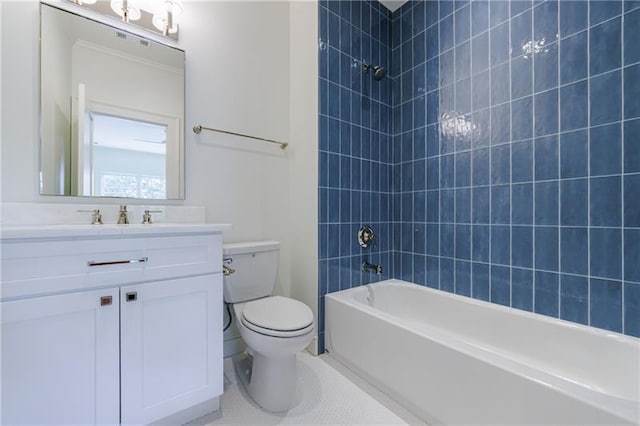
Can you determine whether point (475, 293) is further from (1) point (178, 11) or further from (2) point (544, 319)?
(1) point (178, 11)

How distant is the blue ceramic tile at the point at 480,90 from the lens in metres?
1.66

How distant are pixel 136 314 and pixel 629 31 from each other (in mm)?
2362

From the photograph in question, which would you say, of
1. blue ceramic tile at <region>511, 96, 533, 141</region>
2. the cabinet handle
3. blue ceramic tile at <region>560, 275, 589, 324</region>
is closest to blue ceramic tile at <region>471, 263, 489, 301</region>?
blue ceramic tile at <region>560, 275, 589, 324</region>

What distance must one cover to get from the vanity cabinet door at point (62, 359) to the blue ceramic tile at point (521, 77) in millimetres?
2147

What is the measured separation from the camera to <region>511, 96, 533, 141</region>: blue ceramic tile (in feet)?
4.85

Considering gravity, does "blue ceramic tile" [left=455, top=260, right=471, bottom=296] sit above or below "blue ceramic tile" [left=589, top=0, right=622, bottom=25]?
below

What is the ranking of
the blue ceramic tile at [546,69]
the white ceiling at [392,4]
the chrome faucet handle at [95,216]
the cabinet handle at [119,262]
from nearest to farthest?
the cabinet handle at [119,262]
the chrome faucet handle at [95,216]
the blue ceramic tile at [546,69]
the white ceiling at [392,4]

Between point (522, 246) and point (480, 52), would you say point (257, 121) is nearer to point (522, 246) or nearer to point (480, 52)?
point (480, 52)

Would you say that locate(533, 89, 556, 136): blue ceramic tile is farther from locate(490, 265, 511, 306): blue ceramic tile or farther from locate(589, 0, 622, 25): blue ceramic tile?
locate(490, 265, 511, 306): blue ceramic tile

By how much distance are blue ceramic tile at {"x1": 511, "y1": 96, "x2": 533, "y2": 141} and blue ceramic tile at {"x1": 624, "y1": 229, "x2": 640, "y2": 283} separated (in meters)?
0.63

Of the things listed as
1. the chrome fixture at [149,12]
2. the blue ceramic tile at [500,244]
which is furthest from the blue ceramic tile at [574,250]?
the chrome fixture at [149,12]

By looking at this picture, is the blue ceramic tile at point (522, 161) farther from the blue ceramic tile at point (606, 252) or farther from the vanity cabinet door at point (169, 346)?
the vanity cabinet door at point (169, 346)

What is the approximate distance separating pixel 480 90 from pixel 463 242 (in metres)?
0.96

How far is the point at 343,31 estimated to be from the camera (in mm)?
1913
